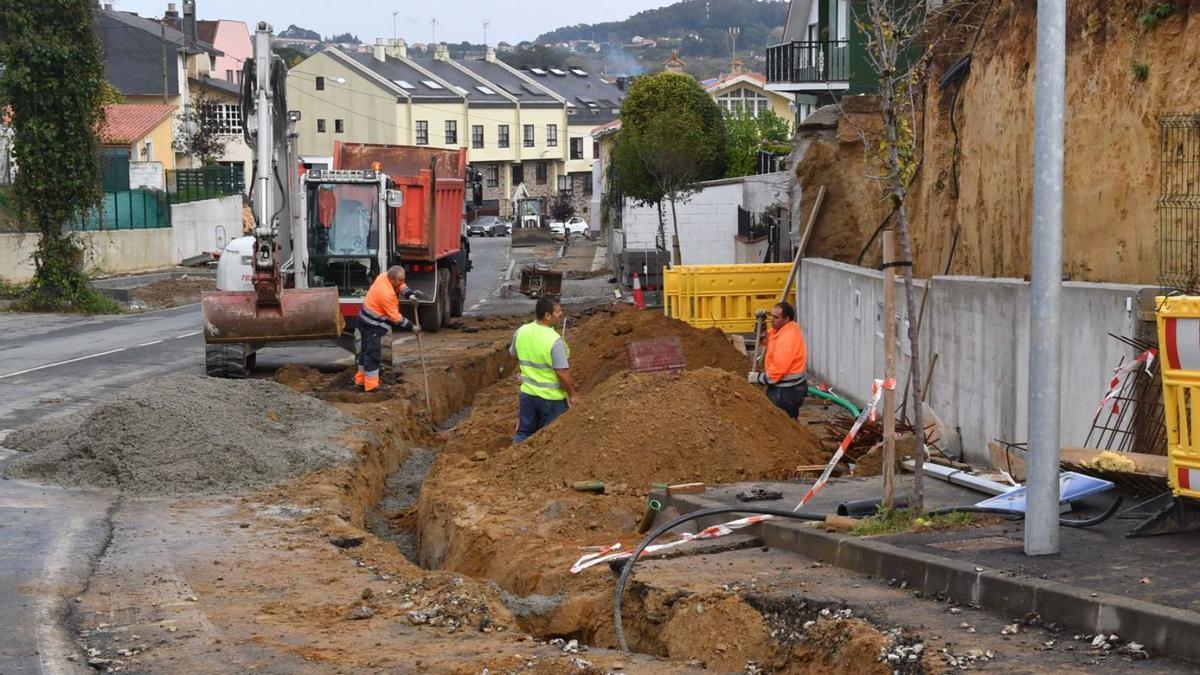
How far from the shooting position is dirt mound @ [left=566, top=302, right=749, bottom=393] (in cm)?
2034

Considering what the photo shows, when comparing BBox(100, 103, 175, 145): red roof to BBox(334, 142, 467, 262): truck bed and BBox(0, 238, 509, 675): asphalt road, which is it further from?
BBox(334, 142, 467, 262): truck bed

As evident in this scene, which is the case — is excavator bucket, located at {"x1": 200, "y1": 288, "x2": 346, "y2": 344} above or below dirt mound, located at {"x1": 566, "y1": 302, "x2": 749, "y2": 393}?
above

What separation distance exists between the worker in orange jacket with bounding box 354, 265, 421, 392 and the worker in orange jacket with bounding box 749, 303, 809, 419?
5.33m

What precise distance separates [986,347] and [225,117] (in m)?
70.9

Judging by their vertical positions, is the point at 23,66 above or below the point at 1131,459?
above

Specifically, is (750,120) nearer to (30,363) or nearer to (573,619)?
(30,363)

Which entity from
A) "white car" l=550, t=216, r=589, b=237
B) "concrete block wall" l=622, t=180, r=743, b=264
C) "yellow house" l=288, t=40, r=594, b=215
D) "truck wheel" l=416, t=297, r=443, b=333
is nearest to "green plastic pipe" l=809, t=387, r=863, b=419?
"truck wheel" l=416, t=297, r=443, b=333

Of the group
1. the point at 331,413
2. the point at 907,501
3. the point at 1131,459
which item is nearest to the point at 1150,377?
the point at 1131,459

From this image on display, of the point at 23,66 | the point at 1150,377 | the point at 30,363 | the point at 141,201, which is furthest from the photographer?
the point at 141,201

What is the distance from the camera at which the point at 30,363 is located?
70.7 feet

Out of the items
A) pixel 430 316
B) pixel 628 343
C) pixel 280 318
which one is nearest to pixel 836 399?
pixel 628 343

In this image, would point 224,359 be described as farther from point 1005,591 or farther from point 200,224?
point 200,224

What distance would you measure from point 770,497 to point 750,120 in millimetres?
46198

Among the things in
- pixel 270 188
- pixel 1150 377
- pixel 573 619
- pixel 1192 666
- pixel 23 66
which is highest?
pixel 23 66
